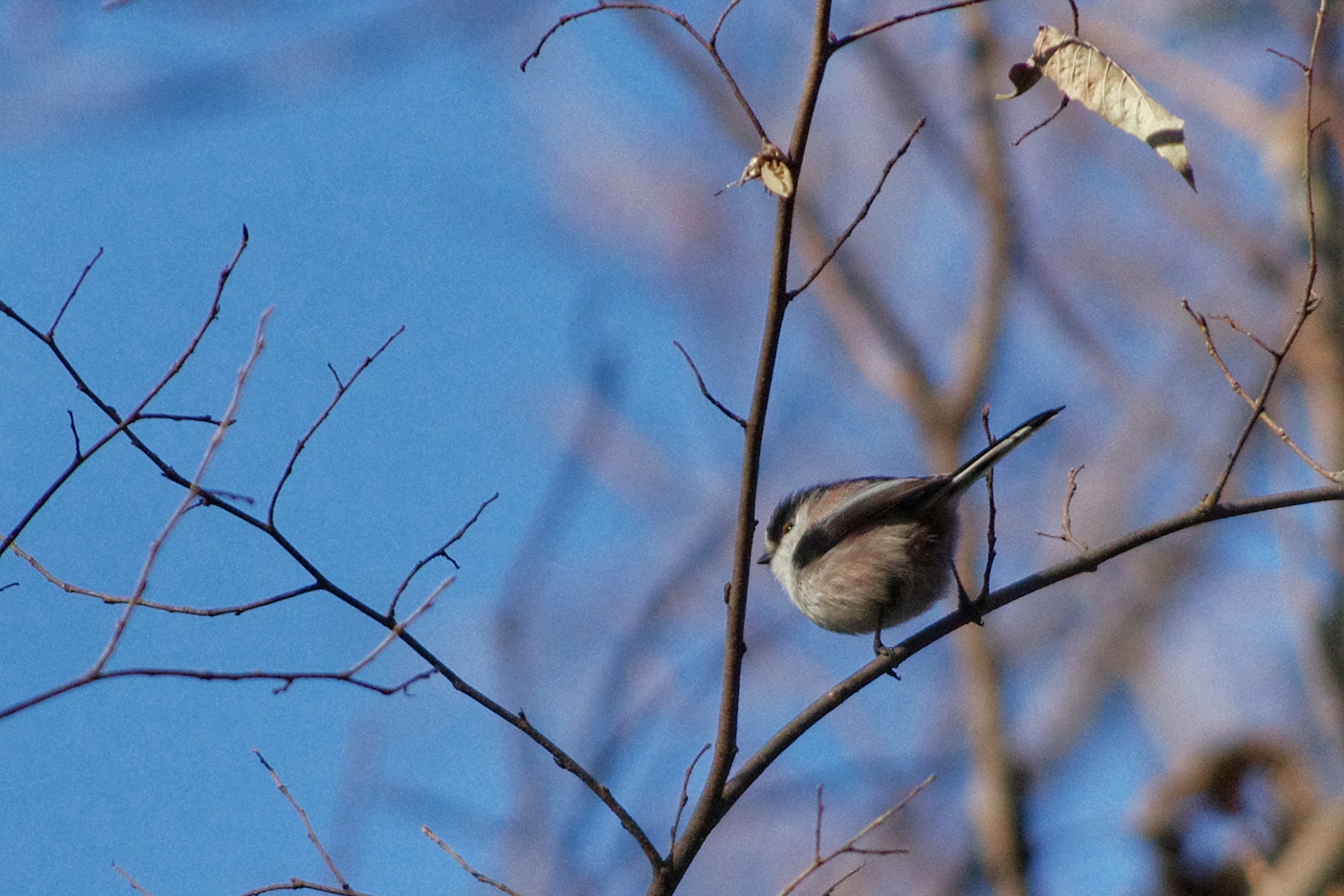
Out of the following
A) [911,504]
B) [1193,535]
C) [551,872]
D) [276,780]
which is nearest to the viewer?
[276,780]

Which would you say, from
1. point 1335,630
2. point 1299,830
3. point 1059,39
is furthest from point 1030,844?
point 1059,39

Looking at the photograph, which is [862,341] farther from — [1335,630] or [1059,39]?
[1059,39]

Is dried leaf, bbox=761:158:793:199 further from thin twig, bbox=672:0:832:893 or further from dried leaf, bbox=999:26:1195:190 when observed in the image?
dried leaf, bbox=999:26:1195:190

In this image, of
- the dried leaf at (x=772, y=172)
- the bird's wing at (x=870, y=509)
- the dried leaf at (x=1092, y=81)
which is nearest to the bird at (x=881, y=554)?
the bird's wing at (x=870, y=509)

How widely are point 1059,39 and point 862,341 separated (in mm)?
4318

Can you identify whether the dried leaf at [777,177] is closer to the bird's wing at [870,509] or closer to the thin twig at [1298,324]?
the thin twig at [1298,324]

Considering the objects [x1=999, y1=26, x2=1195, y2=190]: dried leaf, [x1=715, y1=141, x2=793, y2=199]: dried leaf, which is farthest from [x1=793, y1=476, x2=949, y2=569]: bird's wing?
[x1=715, y1=141, x2=793, y2=199]: dried leaf

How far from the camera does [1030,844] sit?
562 centimetres


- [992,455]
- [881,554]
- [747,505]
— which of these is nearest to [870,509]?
[881,554]

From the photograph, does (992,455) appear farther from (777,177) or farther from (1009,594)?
(777,177)

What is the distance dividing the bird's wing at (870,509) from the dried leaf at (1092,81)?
112 cm

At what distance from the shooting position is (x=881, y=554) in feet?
11.1

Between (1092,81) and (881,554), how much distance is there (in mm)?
1410

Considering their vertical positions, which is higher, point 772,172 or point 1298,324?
point 772,172
